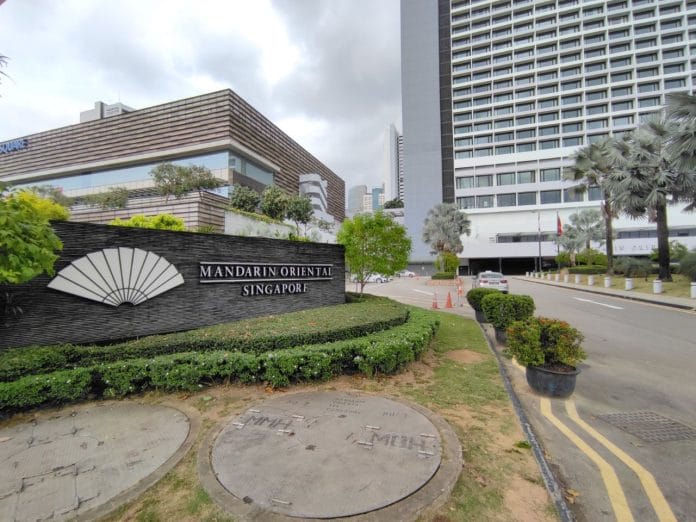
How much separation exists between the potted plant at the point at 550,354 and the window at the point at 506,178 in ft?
193

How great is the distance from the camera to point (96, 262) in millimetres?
6086

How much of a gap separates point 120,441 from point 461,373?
520 cm

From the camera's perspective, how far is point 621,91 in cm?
5225

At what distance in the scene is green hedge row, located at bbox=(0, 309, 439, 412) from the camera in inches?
167

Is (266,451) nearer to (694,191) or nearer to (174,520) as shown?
(174,520)

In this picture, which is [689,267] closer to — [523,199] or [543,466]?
[543,466]

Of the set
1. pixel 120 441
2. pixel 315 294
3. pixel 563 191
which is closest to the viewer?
pixel 120 441

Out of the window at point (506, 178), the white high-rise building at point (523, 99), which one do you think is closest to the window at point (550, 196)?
the white high-rise building at point (523, 99)

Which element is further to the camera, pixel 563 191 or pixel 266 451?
pixel 563 191

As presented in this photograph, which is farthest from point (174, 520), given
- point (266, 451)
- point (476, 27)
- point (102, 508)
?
point (476, 27)

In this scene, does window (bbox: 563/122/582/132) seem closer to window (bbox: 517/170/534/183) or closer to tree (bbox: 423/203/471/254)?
window (bbox: 517/170/534/183)

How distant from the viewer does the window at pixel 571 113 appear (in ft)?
176

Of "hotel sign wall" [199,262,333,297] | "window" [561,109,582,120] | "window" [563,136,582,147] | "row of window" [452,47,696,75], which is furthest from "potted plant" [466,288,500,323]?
"row of window" [452,47,696,75]

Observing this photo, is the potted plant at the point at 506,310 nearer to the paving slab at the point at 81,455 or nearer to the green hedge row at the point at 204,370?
the green hedge row at the point at 204,370
